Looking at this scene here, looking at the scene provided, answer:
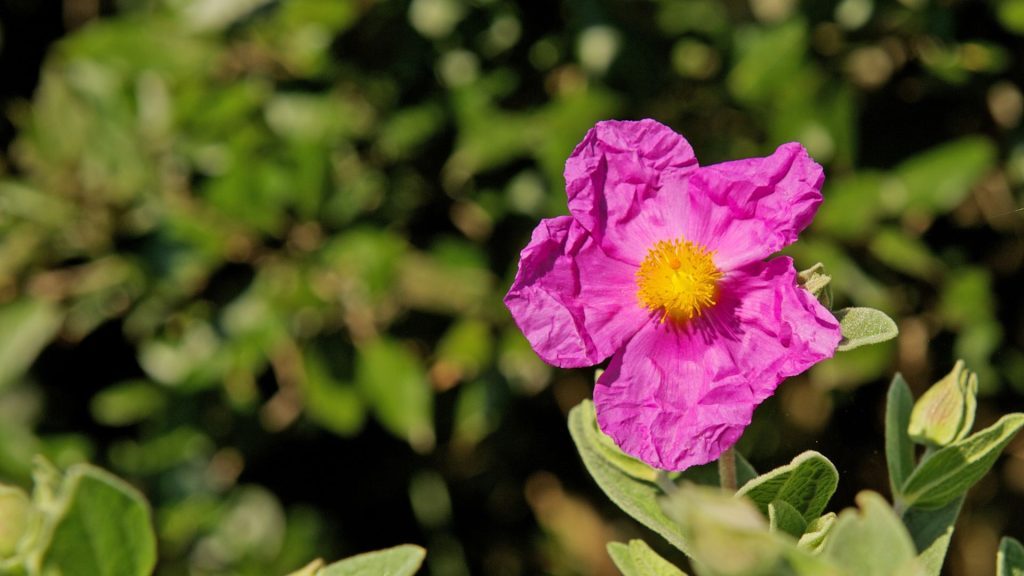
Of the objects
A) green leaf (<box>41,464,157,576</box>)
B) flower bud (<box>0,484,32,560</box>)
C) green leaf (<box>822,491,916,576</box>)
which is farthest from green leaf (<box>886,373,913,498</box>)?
flower bud (<box>0,484,32,560</box>)

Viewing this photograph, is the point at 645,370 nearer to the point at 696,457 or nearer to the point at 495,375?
the point at 696,457

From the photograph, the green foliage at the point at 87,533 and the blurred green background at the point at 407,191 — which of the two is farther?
the blurred green background at the point at 407,191

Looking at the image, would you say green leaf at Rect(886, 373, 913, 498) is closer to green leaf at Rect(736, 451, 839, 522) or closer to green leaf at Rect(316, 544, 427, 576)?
green leaf at Rect(736, 451, 839, 522)

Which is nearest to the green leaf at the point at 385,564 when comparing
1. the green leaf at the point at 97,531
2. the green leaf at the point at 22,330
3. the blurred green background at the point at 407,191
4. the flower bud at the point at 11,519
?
the green leaf at the point at 97,531

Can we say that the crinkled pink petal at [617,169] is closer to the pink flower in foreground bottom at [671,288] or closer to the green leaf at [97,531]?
the pink flower in foreground bottom at [671,288]

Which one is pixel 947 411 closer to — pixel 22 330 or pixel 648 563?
pixel 648 563
